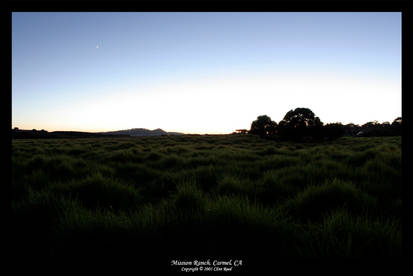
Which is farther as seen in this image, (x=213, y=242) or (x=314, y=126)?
(x=314, y=126)

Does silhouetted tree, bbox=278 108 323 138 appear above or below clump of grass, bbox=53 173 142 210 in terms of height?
above

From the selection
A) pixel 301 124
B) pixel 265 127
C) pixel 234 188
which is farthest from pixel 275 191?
pixel 265 127

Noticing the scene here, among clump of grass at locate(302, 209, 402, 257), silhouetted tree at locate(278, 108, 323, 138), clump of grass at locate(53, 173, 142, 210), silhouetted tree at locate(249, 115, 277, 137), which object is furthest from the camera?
silhouetted tree at locate(249, 115, 277, 137)

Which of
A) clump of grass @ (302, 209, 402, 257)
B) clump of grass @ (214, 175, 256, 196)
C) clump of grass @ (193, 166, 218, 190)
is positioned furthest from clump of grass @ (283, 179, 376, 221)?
clump of grass @ (193, 166, 218, 190)

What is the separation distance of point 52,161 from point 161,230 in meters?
4.94

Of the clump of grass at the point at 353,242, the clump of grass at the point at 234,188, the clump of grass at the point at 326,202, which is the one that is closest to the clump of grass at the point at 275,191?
the clump of grass at the point at 234,188

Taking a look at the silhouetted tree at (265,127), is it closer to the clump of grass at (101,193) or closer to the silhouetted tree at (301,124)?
the silhouetted tree at (301,124)

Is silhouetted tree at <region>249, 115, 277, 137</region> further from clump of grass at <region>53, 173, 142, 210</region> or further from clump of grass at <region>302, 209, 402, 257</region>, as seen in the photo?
clump of grass at <region>302, 209, 402, 257</region>

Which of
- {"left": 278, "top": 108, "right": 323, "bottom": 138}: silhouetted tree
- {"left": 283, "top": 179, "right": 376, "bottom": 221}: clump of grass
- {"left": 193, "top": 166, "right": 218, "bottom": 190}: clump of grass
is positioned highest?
{"left": 278, "top": 108, "right": 323, "bottom": 138}: silhouetted tree

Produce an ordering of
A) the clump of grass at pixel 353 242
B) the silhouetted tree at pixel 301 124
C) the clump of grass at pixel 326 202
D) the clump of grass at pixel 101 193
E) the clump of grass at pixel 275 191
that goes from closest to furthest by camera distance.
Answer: the clump of grass at pixel 353 242 < the clump of grass at pixel 326 202 < the clump of grass at pixel 101 193 < the clump of grass at pixel 275 191 < the silhouetted tree at pixel 301 124

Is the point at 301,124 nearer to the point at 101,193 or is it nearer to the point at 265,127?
the point at 265,127
